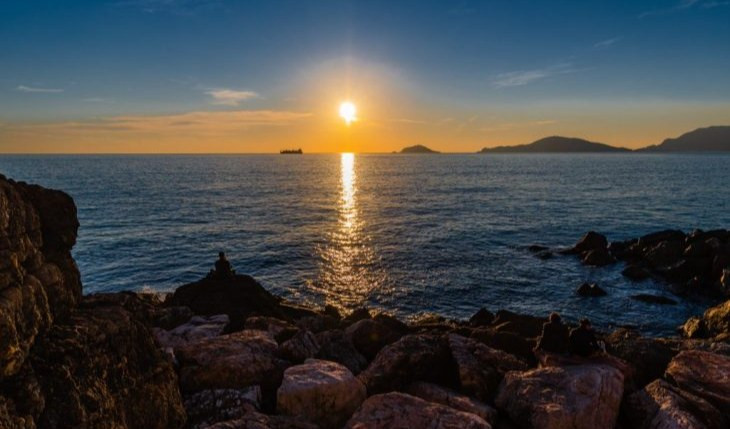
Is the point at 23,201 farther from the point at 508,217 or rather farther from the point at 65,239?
the point at 508,217

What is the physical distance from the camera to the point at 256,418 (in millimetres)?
10172

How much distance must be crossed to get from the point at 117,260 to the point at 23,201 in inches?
1626

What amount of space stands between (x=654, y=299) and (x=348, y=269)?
25.8 meters

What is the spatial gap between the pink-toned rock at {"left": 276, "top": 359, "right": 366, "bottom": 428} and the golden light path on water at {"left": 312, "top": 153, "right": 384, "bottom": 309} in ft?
72.3

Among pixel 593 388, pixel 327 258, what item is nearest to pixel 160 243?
pixel 327 258

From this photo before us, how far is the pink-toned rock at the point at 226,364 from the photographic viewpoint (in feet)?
41.3

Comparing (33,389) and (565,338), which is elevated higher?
(33,389)

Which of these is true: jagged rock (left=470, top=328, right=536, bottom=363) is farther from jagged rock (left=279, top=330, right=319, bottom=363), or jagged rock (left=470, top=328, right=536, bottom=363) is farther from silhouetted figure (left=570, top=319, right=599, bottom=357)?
jagged rock (left=279, top=330, right=319, bottom=363)

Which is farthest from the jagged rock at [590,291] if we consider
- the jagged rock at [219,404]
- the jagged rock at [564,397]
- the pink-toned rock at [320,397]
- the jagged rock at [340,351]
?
the jagged rock at [219,404]

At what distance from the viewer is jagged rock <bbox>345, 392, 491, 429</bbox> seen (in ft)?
33.7

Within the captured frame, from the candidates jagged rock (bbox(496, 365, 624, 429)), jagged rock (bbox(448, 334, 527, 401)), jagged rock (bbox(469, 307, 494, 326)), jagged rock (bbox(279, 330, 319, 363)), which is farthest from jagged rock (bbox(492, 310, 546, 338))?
jagged rock (bbox(279, 330, 319, 363))

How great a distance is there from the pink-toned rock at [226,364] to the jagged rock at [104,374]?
1.78 m

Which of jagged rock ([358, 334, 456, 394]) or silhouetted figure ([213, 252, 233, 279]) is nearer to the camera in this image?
jagged rock ([358, 334, 456, 394])

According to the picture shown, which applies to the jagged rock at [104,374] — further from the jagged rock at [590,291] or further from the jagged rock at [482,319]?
the jagged rock at [590,291]
